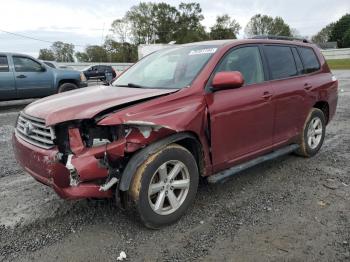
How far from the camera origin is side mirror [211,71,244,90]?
386 cm

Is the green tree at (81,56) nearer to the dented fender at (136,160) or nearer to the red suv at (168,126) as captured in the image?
the red suv at (168,126)

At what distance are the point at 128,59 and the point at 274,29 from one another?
42.0 meters

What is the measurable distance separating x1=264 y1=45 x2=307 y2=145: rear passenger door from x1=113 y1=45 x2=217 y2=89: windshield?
1.03 metres

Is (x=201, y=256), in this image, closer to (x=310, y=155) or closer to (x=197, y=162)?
(x=197, y=162)

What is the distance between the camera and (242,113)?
166 inches

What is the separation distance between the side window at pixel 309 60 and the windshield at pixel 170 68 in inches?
76.6

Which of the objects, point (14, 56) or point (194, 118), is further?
point (14, 56)

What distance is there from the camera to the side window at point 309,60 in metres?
5.64

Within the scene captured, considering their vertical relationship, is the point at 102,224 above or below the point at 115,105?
below

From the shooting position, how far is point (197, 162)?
156 inches

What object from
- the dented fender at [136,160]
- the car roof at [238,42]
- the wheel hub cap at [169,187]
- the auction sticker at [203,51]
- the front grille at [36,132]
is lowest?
the wheel hub cap at [169,187]

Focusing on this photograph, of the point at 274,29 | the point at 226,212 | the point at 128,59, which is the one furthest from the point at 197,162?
the point at 274,29

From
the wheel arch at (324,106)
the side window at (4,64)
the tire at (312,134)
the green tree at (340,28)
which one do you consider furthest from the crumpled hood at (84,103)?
the green tree at (340,28)

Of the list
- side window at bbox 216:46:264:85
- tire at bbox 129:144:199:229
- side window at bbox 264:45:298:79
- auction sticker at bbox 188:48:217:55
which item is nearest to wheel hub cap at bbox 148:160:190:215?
tire at bbox 129:144:199:229
